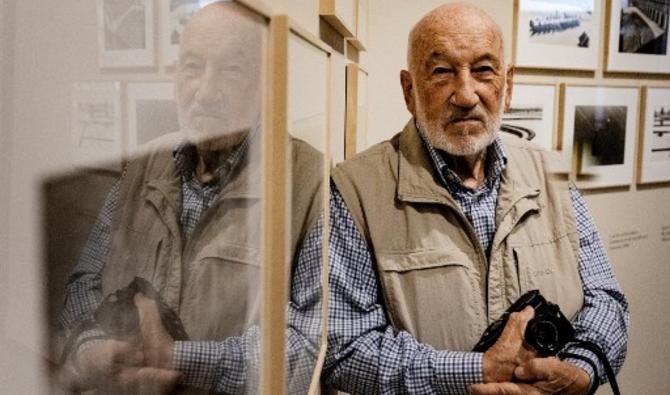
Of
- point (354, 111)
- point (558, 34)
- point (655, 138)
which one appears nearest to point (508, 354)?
point (354, 111)

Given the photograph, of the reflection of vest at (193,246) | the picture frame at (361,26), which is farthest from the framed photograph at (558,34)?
the reflection of vest at (193,246)

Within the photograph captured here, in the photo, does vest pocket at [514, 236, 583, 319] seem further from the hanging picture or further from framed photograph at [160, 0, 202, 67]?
framed photograph at [160, 0, 202, 67]

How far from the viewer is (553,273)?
150 centimetres

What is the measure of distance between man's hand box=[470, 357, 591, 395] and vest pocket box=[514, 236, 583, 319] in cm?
15

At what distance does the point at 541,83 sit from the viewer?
257cm

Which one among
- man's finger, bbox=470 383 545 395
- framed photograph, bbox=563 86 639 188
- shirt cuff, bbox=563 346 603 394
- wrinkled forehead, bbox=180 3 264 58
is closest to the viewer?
wrinkled forehead, bbox=180 3 264 58

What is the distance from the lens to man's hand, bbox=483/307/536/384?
1343 millimetres

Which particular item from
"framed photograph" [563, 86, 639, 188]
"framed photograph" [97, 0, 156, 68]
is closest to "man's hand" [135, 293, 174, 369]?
"framed photograph" [97, 0, 156, 68]

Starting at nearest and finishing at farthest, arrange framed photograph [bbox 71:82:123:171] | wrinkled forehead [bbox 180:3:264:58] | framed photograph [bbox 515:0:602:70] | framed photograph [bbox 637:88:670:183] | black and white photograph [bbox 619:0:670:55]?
framed photograph [bbox 71:82:123:171] → wrinkled forehead [bbox 180:3:264:58] → framed photograph [bbox 515:0:602:70] → black and white photograph [bbox 619:0:670:55] → framed photograph [bbox 637:88:670:183]

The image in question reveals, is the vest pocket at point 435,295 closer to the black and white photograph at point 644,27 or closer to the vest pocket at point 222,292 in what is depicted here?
the vest pocket at point 222,292

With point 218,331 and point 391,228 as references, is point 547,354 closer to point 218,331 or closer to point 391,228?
point 391,228

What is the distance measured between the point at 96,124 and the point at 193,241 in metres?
0.13

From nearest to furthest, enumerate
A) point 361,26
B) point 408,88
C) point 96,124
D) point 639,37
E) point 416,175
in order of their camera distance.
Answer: point 96,124 → point 416,175 → point 408,88 → point 361,26 → point 639,37

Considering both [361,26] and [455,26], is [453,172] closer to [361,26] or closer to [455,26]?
[455,26]
